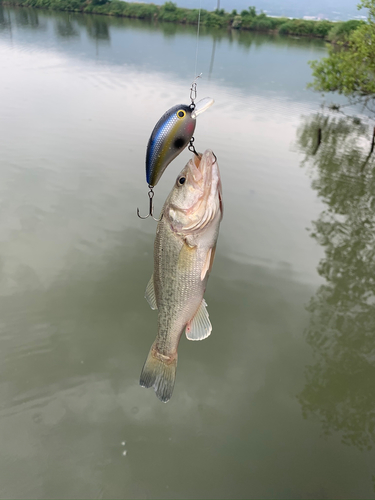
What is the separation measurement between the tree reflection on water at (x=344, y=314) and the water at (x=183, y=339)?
27 mm

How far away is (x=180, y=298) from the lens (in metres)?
2.29

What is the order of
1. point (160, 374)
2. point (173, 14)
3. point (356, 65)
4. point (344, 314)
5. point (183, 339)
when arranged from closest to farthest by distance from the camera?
point (160, 374) < point (183, 339) < point (344, 314) < point (356, 65) < point (173, 14)

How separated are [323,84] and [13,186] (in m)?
13.0

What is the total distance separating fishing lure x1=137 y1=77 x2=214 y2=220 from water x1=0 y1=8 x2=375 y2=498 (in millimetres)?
3211

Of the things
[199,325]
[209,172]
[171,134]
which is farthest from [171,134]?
[199,325]

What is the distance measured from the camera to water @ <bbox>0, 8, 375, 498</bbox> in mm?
3703

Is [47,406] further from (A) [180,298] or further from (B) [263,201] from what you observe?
(B) [263,201]

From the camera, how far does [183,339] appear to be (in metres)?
4.89

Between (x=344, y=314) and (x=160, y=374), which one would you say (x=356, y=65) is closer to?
(x=344, y=314)

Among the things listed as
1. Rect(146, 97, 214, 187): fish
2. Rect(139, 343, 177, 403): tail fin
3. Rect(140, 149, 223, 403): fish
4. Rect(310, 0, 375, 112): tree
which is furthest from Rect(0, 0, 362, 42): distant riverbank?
Rect(139, 343, 177, 403): tail fin

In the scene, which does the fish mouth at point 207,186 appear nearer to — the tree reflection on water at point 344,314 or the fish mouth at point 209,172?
the fish mouth at point 209,172

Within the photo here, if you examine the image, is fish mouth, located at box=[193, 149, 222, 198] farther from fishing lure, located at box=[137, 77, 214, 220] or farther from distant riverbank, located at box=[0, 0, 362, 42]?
distant riverbank, located at box=[0, 0, 362, 42]

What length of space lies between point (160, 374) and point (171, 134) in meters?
1.66

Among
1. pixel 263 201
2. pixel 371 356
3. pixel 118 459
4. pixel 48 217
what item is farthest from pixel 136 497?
pixel 263 201
